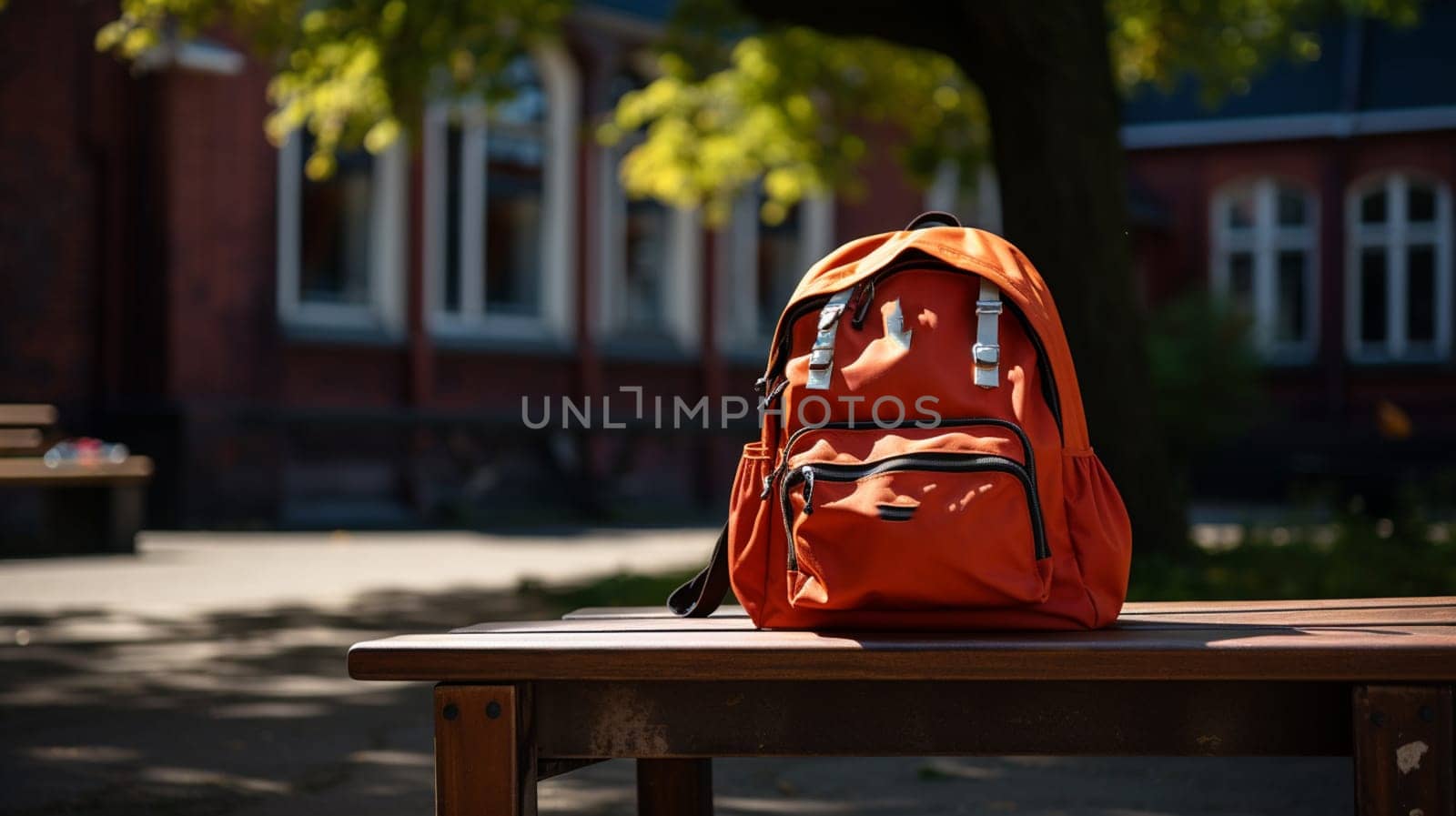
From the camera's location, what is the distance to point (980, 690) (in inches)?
97.9

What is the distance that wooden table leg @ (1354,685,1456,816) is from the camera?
235 centimetres

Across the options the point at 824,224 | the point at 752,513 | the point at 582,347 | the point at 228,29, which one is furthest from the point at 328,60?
the point at 824,224

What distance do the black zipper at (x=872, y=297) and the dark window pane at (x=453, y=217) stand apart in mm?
16045

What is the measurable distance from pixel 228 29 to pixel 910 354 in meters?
14.2

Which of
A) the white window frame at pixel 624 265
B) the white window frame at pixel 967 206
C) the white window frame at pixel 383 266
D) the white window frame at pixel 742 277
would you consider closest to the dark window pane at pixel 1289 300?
the white window frame at pixel 967 206

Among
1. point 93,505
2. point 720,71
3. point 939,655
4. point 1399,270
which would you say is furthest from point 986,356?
point 1399,270

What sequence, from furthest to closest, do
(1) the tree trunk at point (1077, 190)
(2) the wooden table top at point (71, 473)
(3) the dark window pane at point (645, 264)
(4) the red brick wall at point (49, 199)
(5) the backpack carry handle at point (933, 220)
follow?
1. (3) the dark window pane at point (645, 264)
2. (4) the red brick wall at point (49, 199)
3. (2) the wooden table top at point (71, 473)
4. (1) the tree trunk at point (1077, 190)
5. (5) the backpack carry handle at point (933, 220)

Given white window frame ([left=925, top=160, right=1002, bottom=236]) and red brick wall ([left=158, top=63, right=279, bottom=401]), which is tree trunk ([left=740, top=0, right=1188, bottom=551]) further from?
white window frame ([left=925, top=160, right=1002, bottom=236])

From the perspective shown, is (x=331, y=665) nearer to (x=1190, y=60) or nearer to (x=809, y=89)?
(x=809, y=89)

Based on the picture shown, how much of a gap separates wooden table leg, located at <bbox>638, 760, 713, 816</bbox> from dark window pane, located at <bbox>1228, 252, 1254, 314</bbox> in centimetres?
2801

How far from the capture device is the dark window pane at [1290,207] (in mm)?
29453

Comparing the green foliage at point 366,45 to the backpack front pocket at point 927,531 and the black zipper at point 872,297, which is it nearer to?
the black zipper at point 872,297

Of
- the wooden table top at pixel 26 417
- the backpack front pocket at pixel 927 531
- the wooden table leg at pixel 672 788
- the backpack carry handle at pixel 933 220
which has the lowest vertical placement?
the wooden table leg at pixel 672 788

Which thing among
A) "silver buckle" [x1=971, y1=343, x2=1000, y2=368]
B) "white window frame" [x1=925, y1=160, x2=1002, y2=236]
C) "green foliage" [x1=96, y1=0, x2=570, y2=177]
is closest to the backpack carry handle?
"silver buckle" [x1=971, y1=343, x2=1000, y2=368]
